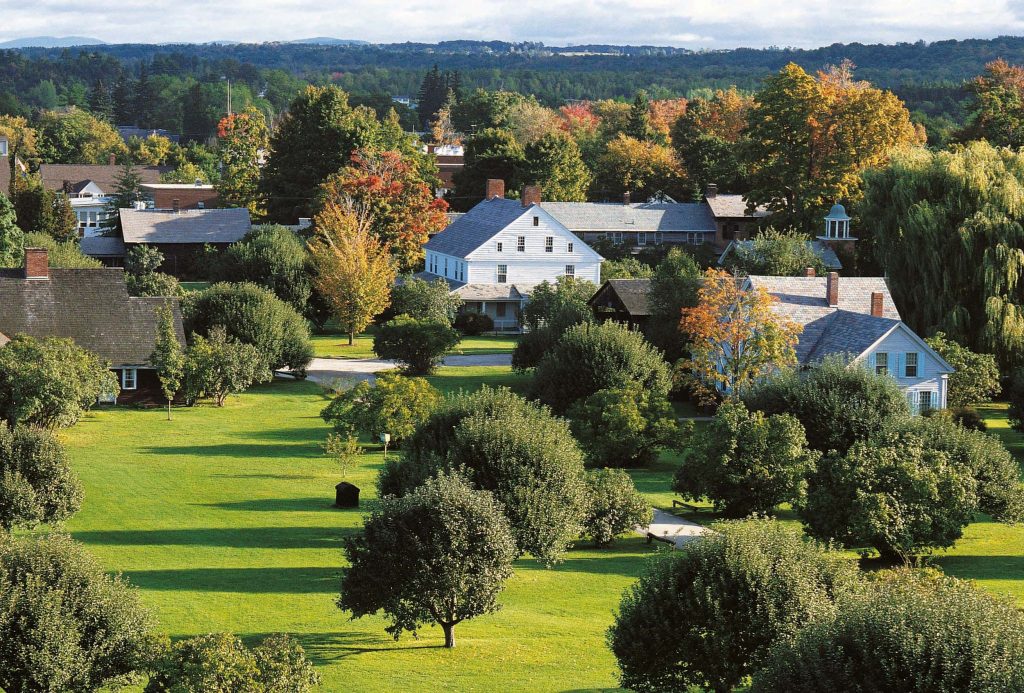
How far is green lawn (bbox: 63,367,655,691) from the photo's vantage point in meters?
31.4

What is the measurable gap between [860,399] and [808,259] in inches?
1075

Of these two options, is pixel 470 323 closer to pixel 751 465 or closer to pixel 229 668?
pixel 751 465

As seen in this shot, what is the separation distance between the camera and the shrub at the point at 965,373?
60531 mm

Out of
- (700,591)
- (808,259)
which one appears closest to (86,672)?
(700,591)

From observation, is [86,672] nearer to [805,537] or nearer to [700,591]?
[700,591]

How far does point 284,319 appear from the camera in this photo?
70.5 metres

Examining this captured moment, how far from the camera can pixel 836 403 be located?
4688 cm

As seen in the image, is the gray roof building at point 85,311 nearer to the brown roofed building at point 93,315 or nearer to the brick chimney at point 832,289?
the brown roofed building at point 93,315

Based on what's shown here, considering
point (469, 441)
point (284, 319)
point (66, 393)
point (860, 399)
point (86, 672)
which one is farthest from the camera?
point (284, 319)

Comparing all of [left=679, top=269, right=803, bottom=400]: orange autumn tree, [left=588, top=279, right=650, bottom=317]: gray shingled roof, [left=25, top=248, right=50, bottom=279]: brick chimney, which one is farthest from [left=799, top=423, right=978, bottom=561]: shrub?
[left=25, top=248, right=50, bottom=279]: brick chimney

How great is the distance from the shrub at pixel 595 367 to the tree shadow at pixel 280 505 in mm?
13142

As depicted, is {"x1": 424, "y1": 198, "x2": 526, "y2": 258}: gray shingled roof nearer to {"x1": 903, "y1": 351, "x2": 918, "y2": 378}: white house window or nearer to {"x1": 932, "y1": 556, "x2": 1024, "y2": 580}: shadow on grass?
{"x1": 903, "y1": 351, "x2": 918, "y2": 378}: white house window

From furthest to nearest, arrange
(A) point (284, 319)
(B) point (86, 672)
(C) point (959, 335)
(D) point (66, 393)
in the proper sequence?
(A) point (284, 319) < (C) point (959, 335) < (D) point (66, 393) < (B) point (86, 672)

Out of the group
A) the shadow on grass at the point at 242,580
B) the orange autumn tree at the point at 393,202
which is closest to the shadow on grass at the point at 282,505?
the shadow on grass at the point at 242,580
